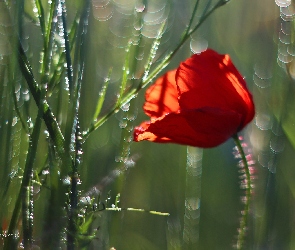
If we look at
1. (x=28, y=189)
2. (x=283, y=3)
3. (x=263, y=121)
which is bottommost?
(x=28, y=189)

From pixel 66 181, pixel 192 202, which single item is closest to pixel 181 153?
pixel 192 202

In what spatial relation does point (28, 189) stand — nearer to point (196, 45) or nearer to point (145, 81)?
point (145, 81)

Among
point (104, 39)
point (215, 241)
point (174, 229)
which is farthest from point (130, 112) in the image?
point (104, 39)

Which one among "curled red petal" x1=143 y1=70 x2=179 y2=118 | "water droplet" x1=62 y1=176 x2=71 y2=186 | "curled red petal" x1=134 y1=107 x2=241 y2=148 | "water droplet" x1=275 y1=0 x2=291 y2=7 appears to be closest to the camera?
"water droplet" x1=62 y1=176 x2=71 y2=186

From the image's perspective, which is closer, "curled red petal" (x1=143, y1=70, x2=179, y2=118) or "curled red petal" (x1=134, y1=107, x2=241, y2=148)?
"curled red petal" (x1=134, y1=107, x2=241, y2=148)

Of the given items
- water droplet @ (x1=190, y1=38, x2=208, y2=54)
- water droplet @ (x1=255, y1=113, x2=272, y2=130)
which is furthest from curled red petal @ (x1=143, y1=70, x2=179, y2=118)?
water droplet @ (x1=190, y1=38, x2=208, y2=54)

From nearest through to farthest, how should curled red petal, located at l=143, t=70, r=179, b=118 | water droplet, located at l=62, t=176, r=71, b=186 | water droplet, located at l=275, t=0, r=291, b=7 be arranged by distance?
water droplet, located at l=62, t=176, r=71, b=186 < curled red petal, located at l=143, t=70, r=179, b=118 < water droplet, located at l=275, t=0, r=291, b=7

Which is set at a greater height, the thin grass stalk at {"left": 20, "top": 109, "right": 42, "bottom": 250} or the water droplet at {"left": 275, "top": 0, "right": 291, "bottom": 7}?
the water droplet at {"left": 275, "top": 0, "right": 291, "bottom": 7}

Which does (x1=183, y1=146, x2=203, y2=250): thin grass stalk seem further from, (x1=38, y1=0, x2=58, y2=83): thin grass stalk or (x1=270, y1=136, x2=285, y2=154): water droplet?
(x1=38, y1=0, x2=58, y2=83): thin grass stalk
